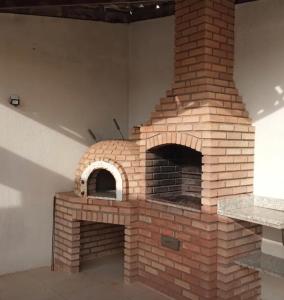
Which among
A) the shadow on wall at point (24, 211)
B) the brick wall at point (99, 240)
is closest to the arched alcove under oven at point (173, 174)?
the brick wall at point (99, 240)

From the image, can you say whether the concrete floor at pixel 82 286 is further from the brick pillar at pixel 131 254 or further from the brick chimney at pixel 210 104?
the brick chimney at pixel 210 104

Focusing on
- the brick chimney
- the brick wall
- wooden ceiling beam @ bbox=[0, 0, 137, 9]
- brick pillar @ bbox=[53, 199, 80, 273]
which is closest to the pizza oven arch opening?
brick pillar @ bbox=[53, 199, 80, 273]

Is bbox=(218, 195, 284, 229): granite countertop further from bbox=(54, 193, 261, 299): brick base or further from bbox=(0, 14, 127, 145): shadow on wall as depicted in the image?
bbox=(0, 14, 127, 145): shadow on wall

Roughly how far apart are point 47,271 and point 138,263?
1.20 metres

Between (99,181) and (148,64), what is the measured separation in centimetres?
174

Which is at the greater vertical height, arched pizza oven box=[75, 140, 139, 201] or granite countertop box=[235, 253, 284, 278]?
arched pizza oven box=[75, 140, 139, 201]

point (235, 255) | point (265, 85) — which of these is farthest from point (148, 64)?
point (235, 255)

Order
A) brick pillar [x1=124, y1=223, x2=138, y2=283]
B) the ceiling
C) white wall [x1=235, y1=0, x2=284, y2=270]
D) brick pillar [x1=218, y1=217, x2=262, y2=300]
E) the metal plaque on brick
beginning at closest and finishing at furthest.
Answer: brick pillar [x1=218, y1=217, x2=262, y2=300]
white wall [x1=235, y1=0, x2=284, y2=270]
the metal plaque on brick
brick pillar [x1=124, y1=223, x2=138, y2=283]
the ceiling

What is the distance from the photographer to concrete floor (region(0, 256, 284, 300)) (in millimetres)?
3793

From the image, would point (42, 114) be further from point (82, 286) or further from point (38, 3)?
point (82, 286)

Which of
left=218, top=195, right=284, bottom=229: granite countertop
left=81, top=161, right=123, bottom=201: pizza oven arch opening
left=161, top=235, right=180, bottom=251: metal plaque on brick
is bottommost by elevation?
left=161, top=235, right=180, bottom=251: metal plaque on brick

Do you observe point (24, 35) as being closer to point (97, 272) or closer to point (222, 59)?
point (222, 59)

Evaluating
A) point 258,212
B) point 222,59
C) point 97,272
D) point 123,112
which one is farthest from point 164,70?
point 97,272

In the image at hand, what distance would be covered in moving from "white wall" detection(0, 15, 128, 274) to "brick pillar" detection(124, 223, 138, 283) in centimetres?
114
